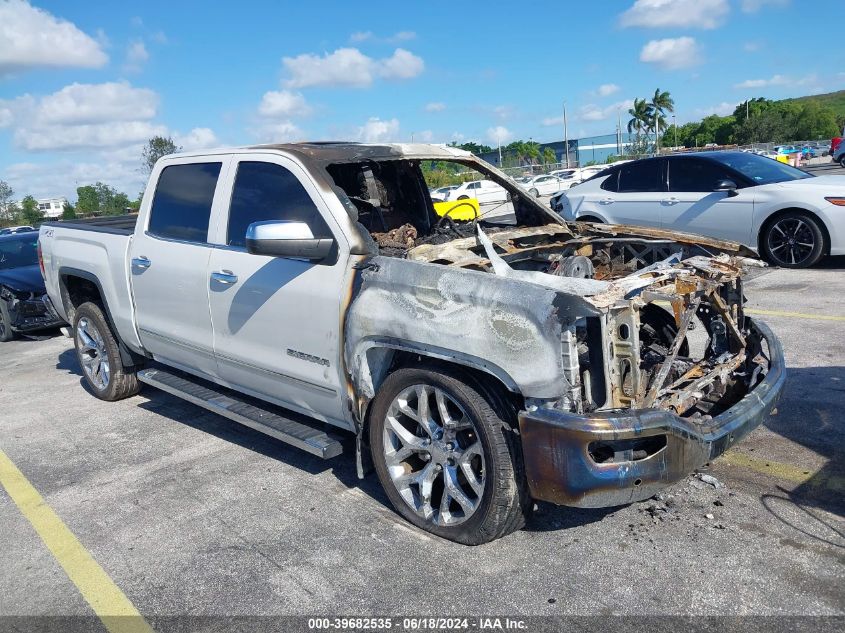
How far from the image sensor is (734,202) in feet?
30.8

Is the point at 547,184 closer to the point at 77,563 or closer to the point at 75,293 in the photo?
the point at 75,293

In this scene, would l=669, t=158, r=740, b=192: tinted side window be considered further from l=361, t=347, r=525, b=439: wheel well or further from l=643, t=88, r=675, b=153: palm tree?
l=643, t=88, r=675, b=153: palm tree

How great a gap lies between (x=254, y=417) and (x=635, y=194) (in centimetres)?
774

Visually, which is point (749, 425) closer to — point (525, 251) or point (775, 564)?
point (775, 564)

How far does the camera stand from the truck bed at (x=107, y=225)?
574 centimetres

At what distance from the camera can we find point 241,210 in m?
4.41

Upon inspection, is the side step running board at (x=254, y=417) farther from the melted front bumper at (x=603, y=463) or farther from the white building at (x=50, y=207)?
the white building at (x=50, y=207)

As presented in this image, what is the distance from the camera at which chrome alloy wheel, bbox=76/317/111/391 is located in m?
6.16

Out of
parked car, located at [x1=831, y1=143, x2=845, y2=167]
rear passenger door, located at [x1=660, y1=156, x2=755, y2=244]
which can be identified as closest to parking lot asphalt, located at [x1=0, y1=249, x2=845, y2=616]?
rear passenger door, located at [x1=660, y1=156, x2=755, y2=244]

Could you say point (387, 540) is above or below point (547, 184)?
above

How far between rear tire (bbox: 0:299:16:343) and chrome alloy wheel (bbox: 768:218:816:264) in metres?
10.2

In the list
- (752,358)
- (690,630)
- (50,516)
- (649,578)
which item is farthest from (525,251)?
(50,516)

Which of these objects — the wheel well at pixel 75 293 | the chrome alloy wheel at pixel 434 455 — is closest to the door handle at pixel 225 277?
the chrome alloy wheel at pixel 434 455

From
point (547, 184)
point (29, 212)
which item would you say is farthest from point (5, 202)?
point (547, 184)
